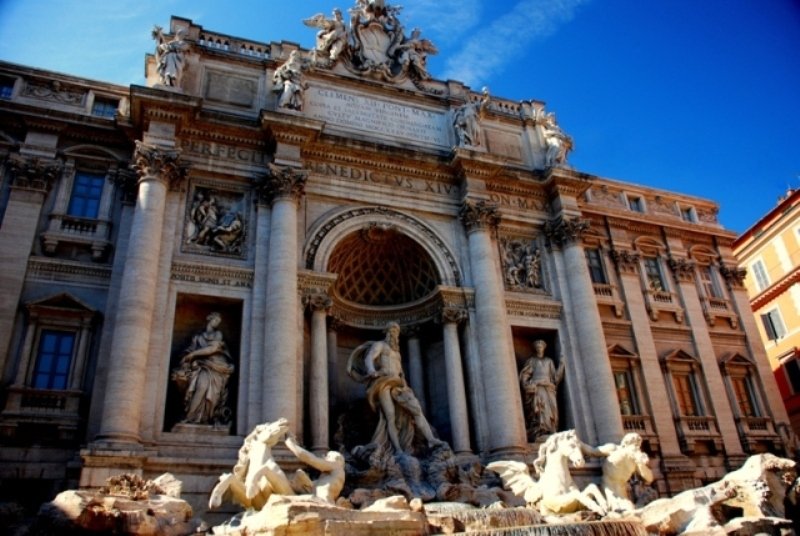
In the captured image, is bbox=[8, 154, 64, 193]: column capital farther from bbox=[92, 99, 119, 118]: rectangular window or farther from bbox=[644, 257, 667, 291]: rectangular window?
bbox=[644, 257, 667, 291]: rectangular window

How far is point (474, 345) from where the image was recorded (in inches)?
733

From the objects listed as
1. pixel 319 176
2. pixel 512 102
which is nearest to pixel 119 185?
pixel 319 176

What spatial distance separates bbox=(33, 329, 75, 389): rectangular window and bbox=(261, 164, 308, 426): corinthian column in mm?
4601

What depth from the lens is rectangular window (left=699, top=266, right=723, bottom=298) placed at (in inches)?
987

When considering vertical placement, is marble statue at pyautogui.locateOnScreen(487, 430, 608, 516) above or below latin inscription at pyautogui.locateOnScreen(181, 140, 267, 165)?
below

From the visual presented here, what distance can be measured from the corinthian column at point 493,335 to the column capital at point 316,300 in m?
4.49

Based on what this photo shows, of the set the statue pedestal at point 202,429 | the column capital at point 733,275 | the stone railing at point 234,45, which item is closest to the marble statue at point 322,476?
the statue pedestal at point 202,429

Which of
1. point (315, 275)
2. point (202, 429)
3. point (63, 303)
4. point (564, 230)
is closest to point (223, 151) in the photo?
point (315, 275)

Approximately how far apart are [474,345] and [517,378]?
1669mm

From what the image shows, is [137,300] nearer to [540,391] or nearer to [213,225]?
[213,225]

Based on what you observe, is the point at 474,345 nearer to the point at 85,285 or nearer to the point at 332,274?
the point at 332,274

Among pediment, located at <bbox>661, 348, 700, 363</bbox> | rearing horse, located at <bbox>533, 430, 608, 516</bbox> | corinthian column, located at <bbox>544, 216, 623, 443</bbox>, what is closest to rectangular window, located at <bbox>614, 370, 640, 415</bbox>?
pediment, located at <bbox>661, 348, 700, 363</bbox>

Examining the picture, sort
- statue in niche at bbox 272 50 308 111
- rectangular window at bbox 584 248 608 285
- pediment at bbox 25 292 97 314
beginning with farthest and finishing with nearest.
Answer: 1. rectangular window at bbox 584 248 608 285
2. statue in niche at bbox 272 50 308 111
3. pediment at bbox 25 292 97 314

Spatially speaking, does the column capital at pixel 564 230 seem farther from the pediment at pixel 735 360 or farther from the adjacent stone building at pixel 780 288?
the adjacent stone building at pixel 780 288
